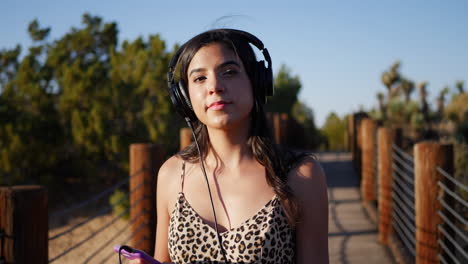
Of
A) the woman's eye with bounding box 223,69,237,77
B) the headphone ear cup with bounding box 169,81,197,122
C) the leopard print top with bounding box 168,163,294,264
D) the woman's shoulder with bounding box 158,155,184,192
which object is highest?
the woman's eye with bounding box 223,69,237,77

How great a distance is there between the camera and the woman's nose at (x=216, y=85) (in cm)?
160

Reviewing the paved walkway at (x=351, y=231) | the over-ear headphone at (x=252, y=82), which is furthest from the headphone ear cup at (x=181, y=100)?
the paved walkway at (x=351, y=231)

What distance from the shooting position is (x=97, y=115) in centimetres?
1598

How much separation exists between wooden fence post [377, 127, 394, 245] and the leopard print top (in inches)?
133

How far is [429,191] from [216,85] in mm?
1820

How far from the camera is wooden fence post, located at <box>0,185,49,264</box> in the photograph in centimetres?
161

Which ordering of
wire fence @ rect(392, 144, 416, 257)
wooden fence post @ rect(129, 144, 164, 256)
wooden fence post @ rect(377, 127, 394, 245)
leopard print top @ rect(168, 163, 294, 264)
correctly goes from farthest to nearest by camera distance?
wooden fence post @ rect(377, 127, 394, 245)
wire fence @ rect(392, 144, 416, 257)
wooden fence post @ rect(129, 144, 164, 256)
leopard print top @ rect(168, 163, 294, 264)

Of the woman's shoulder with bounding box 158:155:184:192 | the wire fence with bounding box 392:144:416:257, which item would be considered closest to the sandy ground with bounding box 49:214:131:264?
the wire fence with bounding box 392:144:416:257

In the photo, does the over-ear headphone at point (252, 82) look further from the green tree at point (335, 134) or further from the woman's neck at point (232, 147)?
the green tree at point (335, 134)

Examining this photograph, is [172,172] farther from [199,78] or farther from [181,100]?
[199,78]

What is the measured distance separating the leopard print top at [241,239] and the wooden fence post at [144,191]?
156 cm

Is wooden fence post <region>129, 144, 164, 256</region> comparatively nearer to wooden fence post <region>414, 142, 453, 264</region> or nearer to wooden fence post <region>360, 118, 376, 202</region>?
wooden fence post <region>414, 142, 453, 264</region>

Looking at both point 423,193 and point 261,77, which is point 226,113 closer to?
point 261,77

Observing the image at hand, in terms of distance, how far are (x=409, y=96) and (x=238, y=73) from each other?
3258 cm
